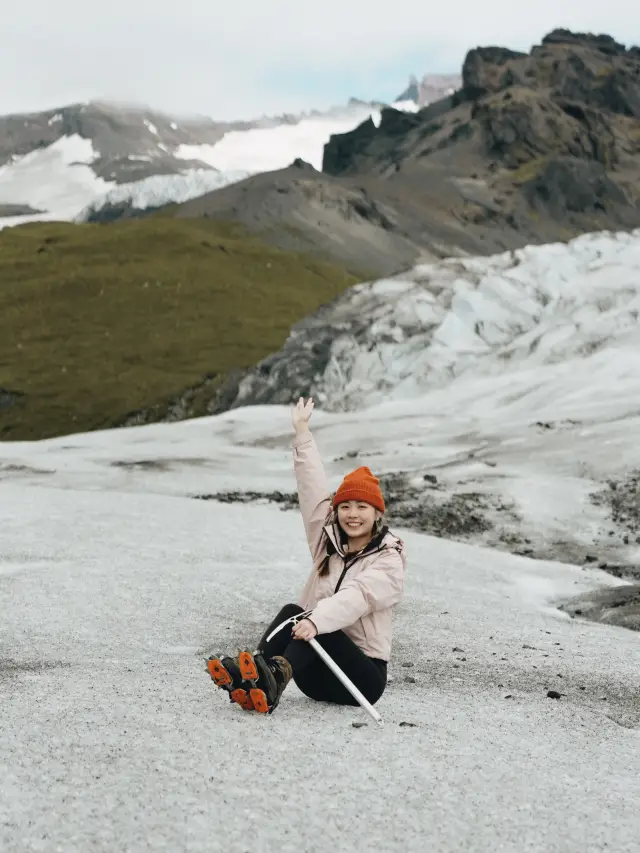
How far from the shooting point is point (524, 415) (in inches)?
1761

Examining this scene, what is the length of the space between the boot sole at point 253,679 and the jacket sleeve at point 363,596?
0.74 m

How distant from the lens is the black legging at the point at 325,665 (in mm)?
9508

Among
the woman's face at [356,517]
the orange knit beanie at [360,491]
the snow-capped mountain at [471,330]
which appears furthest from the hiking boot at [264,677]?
the snow-capped mountain at [471,330]

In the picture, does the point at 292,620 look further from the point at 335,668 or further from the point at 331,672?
the point at 331,672

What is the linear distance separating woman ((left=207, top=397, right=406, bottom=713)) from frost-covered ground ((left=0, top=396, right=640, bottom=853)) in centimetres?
32

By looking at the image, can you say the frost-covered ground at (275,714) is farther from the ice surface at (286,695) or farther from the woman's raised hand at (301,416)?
the woman's raised hand at (301,416)

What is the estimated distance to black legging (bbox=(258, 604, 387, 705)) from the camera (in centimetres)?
951

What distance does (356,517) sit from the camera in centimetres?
966

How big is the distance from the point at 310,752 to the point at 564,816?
2.20 m

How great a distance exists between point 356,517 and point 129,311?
12089 cm

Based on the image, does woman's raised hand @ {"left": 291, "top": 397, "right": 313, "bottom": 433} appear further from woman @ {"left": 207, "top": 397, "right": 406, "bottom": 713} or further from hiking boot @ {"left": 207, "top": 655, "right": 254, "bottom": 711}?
hiking boot @ {"left": 207, "top": 655, "right": 254, "bottom": 711}

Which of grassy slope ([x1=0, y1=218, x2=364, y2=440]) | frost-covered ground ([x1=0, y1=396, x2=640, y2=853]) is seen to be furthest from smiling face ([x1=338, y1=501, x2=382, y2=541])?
grassy slope ([x1=0, y1=218, x2=364, y2=440])

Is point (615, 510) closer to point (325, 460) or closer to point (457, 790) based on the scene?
point (325, 460)

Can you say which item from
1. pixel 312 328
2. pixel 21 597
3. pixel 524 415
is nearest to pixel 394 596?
pixel 21 597
